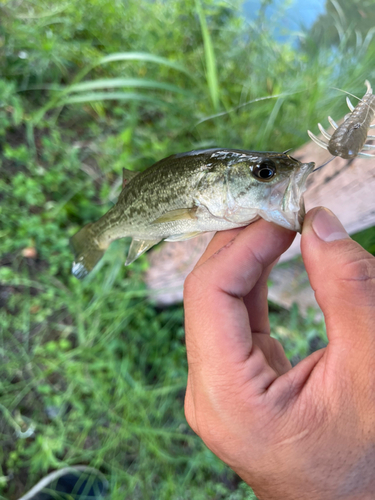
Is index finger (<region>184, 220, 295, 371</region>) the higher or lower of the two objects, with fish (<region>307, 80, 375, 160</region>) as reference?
lower

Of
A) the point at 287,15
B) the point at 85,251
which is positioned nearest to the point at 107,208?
the point at 85,251

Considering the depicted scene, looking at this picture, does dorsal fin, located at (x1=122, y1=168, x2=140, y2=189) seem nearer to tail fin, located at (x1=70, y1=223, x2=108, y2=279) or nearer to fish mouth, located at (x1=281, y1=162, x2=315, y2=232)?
tail fin, located at (x1=70, y1=223, x2=108, y2=279)

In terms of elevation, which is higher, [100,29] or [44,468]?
[100,29]

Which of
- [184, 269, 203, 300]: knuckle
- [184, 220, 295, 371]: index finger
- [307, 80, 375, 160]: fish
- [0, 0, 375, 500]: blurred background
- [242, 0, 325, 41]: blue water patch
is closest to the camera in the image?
[307, 80, 375, 160]: fish

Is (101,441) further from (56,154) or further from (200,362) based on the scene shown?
(56,154)

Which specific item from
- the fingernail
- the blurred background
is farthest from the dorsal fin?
the blurred background

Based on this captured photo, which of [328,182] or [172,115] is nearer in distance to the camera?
[328,182]

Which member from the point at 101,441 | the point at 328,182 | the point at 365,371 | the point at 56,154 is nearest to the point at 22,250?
the point at 56,154
